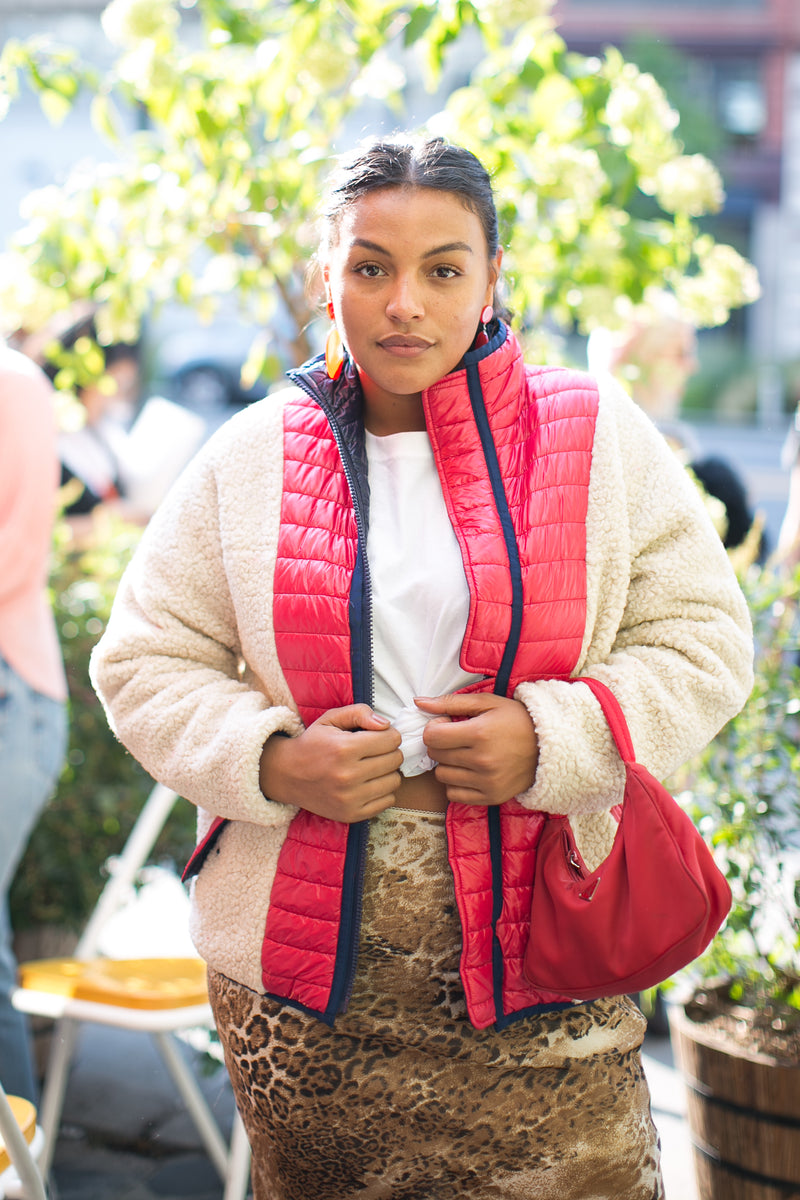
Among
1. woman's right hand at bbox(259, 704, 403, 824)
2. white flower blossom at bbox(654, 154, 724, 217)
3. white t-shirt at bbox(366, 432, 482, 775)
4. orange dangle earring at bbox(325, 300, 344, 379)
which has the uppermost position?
white flower blossom at bbox(654, 154, 724, 217)

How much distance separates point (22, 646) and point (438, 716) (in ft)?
4.12

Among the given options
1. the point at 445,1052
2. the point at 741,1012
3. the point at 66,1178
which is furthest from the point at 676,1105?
the point at 445,1052

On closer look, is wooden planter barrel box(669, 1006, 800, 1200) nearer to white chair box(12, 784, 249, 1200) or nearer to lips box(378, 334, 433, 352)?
white chair box(12, 784, 249, 1200)

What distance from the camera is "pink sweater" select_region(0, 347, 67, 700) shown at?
2.39m

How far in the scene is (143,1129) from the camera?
3.01 m

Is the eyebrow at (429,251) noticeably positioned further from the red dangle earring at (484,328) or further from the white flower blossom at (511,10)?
the white flower blossom at (511,10)

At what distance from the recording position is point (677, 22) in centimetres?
2589

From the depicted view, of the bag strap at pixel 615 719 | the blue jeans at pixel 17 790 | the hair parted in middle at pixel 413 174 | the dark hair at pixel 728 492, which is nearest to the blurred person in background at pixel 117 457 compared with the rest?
the blue jeans at pixel 17 790

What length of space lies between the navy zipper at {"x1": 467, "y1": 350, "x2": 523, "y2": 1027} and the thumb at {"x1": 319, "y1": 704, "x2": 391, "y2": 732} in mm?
144

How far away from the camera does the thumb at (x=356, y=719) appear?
1381 millimetres

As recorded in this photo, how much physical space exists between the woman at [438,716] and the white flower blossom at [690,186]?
129 cm

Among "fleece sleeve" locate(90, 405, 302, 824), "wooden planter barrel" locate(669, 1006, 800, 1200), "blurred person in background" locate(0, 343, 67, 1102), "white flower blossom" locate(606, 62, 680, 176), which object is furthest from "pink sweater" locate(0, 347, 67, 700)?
"wooden planter barrel" locate(669, 1006, 800, 1200)

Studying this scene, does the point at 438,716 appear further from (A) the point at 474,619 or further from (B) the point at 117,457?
(B) the point at 117,457

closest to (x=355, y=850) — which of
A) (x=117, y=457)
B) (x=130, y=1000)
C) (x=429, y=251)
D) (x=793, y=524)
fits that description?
(x=429, y=251)
